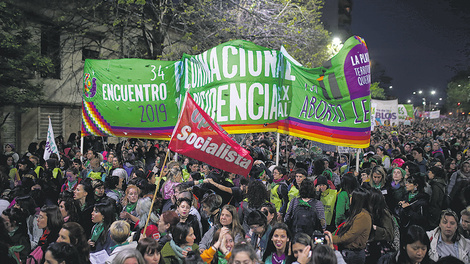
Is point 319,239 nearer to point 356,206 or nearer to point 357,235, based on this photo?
point 357,235

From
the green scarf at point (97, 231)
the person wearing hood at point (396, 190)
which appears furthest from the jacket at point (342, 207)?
the green scarf at point (97, 231)

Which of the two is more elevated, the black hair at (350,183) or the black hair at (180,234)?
the black hair at (350,183)

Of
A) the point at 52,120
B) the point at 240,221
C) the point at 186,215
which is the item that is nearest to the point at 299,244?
the point at 186,215

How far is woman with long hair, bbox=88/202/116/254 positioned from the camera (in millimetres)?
4715

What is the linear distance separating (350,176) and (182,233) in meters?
3.10

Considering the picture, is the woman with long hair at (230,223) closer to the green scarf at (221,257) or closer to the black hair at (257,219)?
the black hair at (257,219)

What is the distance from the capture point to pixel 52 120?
18.1 metres

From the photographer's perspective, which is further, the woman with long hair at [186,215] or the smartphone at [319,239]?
the woman with long hair at [186,215]

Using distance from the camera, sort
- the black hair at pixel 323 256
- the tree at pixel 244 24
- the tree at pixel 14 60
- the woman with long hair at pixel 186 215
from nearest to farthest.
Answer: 1. the black hair at pixel 323 256
2. the woman with long hair at pixel 186 215
3. the tree at pixel 14 60
4. the tree at pixel 244 24

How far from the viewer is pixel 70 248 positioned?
3797 millimetres

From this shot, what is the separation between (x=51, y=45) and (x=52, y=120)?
3.63 m

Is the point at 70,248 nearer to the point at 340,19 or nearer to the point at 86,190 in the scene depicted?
the point at 86,190

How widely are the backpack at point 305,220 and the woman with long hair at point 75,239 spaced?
2.81 metres

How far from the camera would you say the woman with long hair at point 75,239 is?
4129mm
